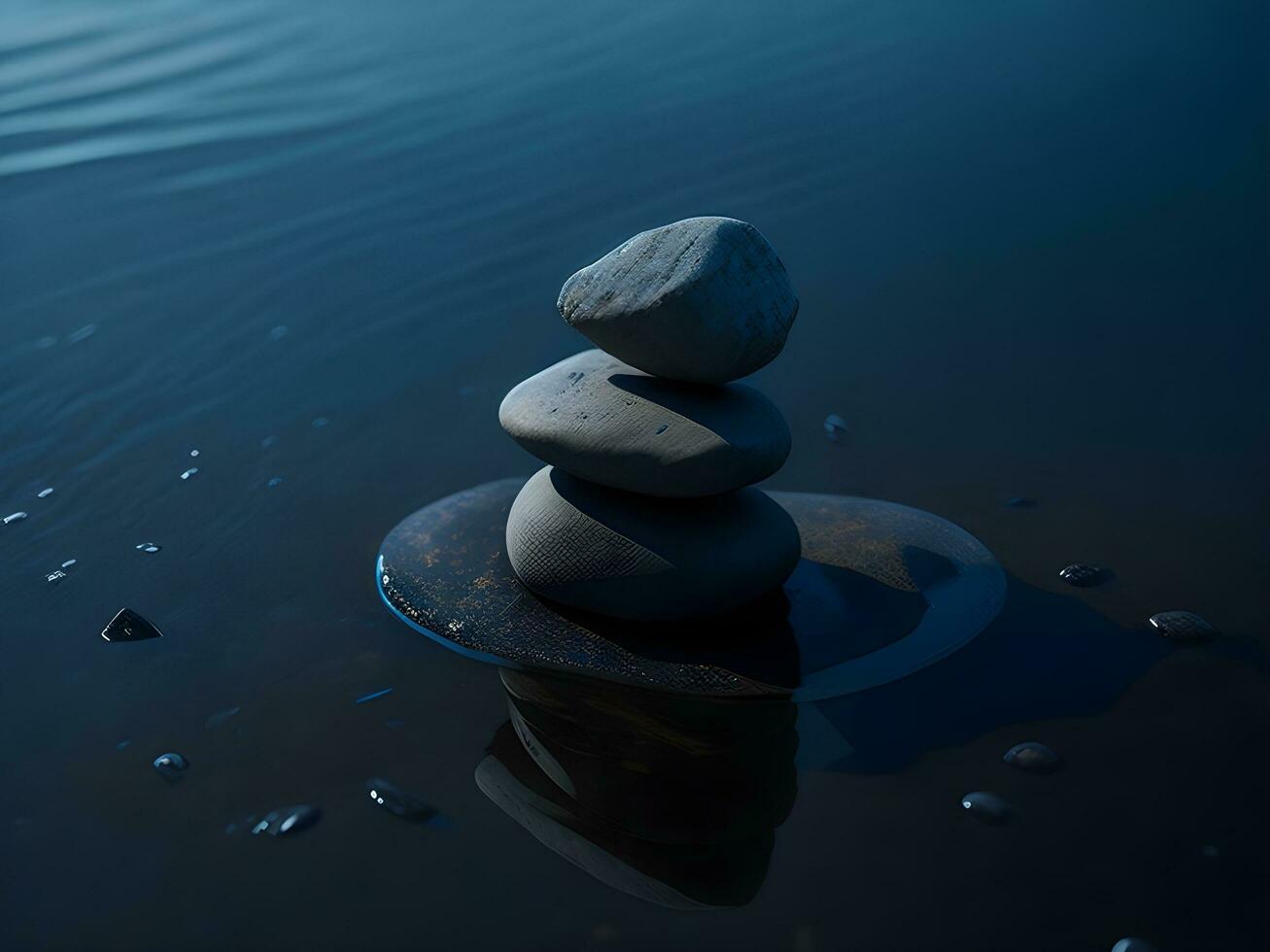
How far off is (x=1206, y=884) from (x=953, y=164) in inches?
155

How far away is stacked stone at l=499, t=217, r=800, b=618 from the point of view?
3186 mm

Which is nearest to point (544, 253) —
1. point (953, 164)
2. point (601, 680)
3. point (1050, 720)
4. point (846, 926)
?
point (953, 164)

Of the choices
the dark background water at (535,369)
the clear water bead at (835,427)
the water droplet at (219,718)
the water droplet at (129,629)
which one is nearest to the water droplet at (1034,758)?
the dark background water at (535,369)

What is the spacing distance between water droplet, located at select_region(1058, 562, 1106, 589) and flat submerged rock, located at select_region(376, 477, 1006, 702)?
0.54ft

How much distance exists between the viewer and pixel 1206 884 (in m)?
2.58

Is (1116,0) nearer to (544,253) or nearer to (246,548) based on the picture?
(544,253)

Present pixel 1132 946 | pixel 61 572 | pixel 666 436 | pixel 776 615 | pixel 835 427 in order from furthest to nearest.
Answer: pixel 835 427, pixel 61 572, pixel 776 615, pixel 666 436, pixel 1132 946

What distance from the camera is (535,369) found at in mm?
4684

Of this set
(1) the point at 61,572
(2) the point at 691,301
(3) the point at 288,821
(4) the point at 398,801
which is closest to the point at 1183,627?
(2) the point at 691,301

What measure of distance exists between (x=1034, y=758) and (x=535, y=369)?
2.34 meters

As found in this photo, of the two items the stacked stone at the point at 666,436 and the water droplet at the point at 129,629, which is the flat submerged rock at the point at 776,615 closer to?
the stacked stone at the point at 666,436

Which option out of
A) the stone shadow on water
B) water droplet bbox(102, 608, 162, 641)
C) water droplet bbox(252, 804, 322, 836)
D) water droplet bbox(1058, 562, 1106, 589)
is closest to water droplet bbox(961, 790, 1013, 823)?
the stone shadow on water

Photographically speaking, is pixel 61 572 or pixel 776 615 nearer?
pixel 776 615

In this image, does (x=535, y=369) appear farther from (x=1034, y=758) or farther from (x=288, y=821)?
(x=1034, y=758)
